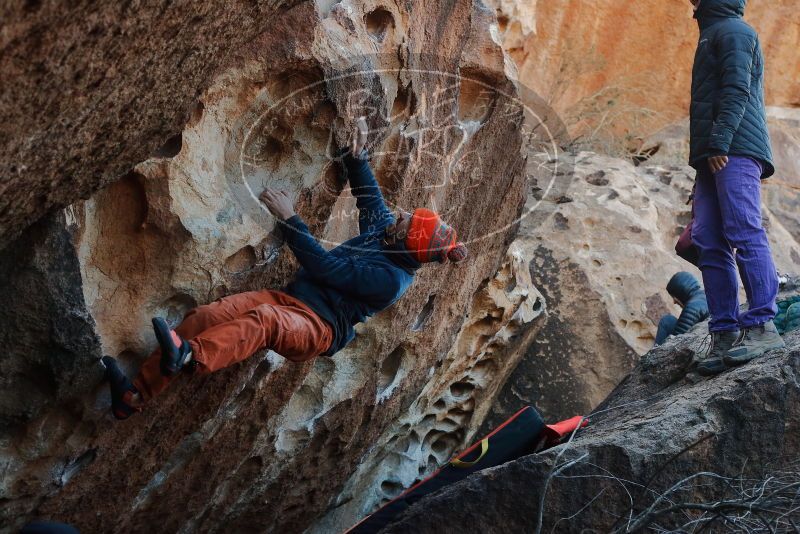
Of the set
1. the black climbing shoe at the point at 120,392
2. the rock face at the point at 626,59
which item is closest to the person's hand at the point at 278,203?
the black climbing shoe at the point at 120,392

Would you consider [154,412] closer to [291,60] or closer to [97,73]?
[291,60]

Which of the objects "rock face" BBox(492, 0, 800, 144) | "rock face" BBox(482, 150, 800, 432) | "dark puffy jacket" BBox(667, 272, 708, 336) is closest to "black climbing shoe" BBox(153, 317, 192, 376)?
"dark puffy jacket" BBox(667, 272, 708, 336)

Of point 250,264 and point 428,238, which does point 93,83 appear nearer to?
point 250,264

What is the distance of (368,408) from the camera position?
5.46 m

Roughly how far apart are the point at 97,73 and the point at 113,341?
1312 mm

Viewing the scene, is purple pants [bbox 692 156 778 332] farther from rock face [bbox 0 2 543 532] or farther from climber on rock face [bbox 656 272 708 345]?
climber on rock face [bbox 656 272 708 345]

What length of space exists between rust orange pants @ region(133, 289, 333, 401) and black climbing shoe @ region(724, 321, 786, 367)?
1798 mm

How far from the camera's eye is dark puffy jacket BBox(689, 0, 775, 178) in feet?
13.6

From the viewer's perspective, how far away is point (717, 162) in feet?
13.8

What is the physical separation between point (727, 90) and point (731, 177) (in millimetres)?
365

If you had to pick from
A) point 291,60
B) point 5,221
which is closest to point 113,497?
point 5,221

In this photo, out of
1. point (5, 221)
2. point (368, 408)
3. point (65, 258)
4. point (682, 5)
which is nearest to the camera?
point (5, 221)

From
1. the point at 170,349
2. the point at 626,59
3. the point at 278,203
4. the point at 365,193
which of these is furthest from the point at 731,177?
the point at 626,59

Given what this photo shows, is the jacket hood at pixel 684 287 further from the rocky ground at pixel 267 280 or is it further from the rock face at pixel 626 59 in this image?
the rock face at pixel 626 59
